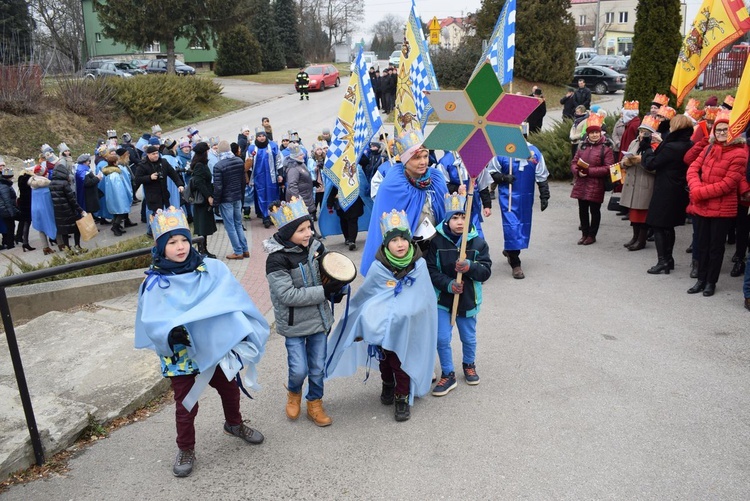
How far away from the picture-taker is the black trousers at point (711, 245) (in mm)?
7820

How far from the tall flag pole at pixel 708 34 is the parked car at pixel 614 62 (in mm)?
30572

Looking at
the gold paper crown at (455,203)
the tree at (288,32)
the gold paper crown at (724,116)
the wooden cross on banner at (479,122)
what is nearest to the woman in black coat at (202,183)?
the wooden cross on banner at (479,122)

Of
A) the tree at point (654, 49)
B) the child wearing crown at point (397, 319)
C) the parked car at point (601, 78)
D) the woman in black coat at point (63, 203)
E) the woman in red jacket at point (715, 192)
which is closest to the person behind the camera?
the child wearing crown at point (397, 319)

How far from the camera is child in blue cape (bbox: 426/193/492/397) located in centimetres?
558

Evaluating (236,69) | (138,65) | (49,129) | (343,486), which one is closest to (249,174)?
(343,486)

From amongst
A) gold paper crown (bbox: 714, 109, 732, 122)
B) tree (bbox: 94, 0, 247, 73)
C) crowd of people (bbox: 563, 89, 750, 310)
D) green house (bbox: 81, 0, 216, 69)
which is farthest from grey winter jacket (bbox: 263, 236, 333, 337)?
green house (bbox: 81, 0, 216, 69)

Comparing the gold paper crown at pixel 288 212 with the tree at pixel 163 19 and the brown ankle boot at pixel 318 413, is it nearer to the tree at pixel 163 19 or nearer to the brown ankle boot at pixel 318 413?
the brown ankle boot at pixel 318 413

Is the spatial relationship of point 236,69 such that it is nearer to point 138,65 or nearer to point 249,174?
point 138,65

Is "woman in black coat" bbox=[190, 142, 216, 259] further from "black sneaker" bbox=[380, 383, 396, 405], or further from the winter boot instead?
the winter boot

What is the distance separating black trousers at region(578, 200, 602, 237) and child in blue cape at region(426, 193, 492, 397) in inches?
207

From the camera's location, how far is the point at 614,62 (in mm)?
40781

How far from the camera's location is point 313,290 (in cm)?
492

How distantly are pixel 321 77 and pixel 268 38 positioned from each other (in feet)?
56.1

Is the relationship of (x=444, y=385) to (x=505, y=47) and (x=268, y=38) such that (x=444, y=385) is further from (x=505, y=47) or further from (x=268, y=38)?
(x=268, y=38)
